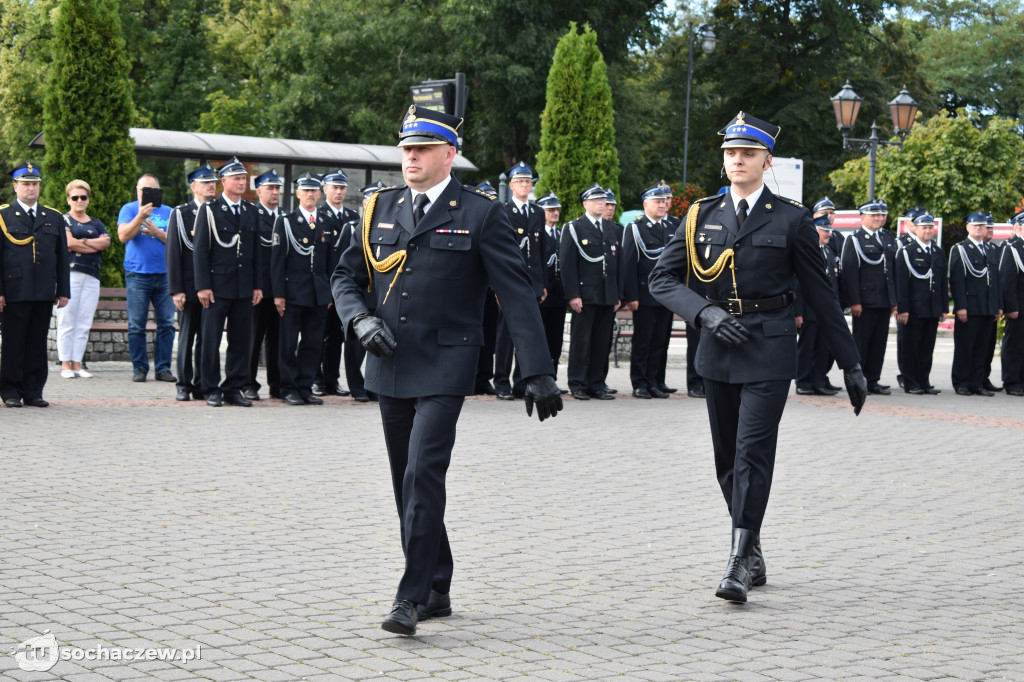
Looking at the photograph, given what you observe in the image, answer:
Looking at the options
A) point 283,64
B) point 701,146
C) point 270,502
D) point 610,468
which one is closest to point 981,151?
point 701,146

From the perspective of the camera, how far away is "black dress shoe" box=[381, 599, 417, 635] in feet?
17.4

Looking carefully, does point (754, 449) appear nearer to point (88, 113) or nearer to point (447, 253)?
point (447, 253)

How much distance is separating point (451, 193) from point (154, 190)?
33.5ft

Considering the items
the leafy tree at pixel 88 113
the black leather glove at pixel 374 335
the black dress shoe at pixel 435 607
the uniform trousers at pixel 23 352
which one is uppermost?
the leafy tree at pixel 88 113

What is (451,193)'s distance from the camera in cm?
577

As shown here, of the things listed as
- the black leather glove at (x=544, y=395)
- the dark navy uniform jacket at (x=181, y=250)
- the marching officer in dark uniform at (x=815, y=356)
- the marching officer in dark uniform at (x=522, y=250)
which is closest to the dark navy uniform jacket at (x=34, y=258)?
the dark navy uniform jacket at (x=181, y=250)

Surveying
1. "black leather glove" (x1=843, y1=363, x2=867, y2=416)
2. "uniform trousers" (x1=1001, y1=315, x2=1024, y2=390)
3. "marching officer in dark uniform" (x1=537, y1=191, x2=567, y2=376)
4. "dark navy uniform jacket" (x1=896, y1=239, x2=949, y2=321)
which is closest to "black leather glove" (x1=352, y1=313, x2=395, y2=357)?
"black leather glove" (x1=843, y1=363, x2=867, y2=416)

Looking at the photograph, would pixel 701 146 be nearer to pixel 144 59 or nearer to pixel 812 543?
pixel 144 59

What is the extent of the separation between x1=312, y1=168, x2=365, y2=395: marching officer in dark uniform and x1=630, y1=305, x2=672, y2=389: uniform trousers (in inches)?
123

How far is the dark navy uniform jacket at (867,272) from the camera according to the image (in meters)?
16.5

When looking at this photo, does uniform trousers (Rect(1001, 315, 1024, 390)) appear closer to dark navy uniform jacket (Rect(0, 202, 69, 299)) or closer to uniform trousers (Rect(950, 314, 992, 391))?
uniform trousers (Rect(950, 314, 992, 391))

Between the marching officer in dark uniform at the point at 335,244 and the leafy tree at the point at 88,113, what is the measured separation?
5.60 m

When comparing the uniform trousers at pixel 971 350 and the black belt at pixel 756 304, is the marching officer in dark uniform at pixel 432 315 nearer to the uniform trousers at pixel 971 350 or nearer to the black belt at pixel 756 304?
the black belt at pixel 756 304

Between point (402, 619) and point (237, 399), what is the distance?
333 inches
